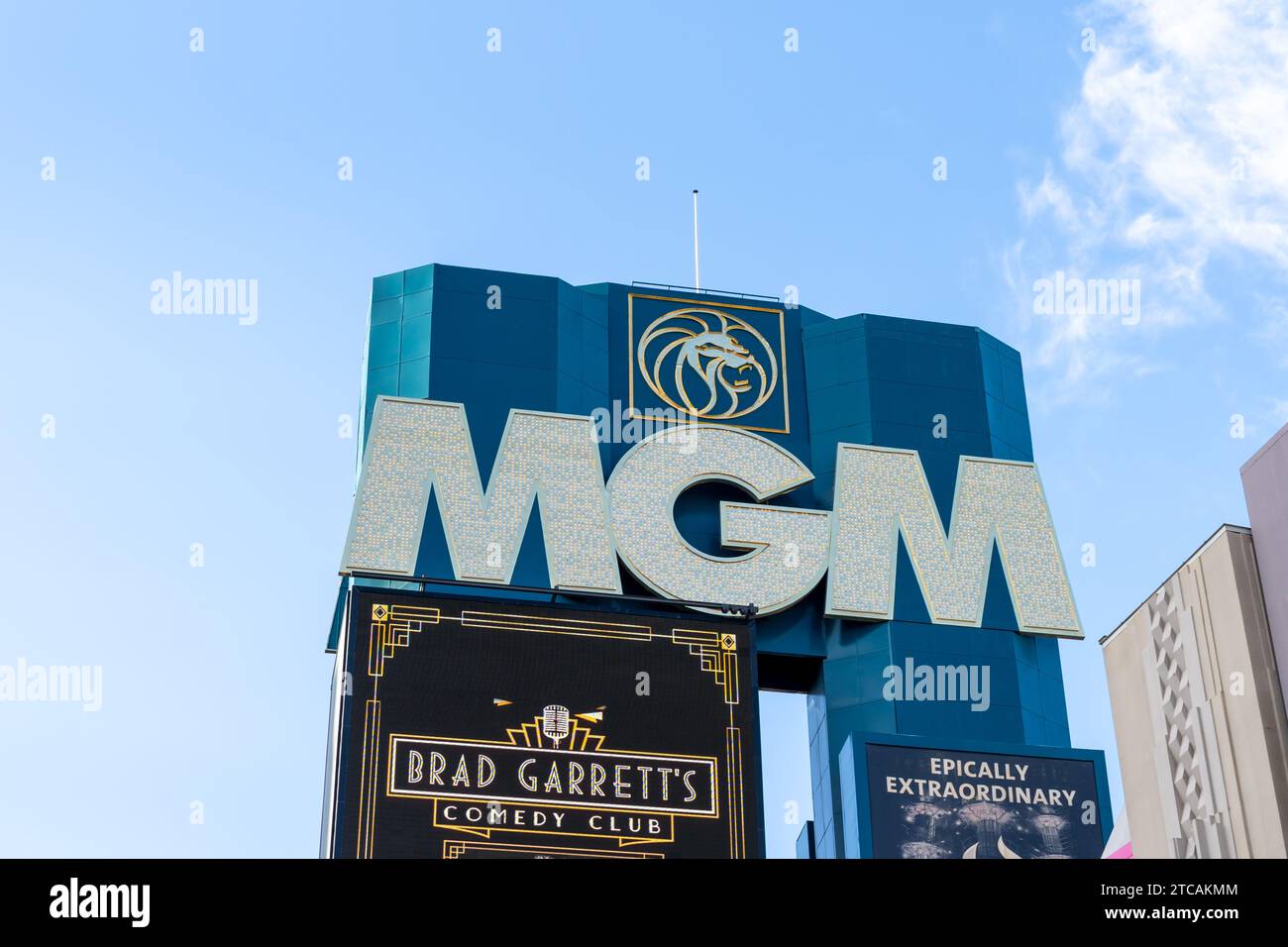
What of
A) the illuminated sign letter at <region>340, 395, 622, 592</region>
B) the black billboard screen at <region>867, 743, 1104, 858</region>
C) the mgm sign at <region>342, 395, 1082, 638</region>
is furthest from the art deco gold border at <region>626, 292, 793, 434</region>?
the black billboard screen at <region>867, 743, 1104, 858</region>

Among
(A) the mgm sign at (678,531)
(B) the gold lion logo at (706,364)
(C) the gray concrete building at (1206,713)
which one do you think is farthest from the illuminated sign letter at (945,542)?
(C) the gray concrete building at (1206,713)

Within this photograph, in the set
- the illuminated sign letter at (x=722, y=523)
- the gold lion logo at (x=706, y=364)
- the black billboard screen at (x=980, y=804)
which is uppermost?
the gold lion logo at (x=706, y=364)

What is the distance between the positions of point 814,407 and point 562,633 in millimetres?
10164

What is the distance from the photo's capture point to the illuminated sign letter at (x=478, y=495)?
33406mm

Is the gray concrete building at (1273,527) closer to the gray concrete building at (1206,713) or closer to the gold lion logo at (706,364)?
the gray concrete building at (1206,713)

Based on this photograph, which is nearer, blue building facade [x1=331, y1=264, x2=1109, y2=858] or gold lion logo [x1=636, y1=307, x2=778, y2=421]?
blue building facade [x1=331, y1=264, x2=1109, y2=858]

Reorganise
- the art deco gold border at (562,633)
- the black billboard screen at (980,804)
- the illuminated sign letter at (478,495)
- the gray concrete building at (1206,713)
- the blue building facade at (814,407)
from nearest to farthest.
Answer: the gray concrete building at (1206,713) < the art deco gold border at (562,633) < the black billboard screen at (980,804) < the illuminated sign letter at (478,495) < the blue building facade at (814,407)

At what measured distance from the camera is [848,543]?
35.3 metres

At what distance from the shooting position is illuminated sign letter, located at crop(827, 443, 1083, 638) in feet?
115

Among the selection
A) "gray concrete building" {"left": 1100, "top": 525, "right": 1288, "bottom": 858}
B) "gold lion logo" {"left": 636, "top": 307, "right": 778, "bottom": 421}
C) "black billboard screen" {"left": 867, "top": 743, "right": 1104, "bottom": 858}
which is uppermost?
"gold lion logo" {"left": 636, "top": 307, "right": 778, "bottom": 421}

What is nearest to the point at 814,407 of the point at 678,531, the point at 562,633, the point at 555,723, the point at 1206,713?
the point at 678,531

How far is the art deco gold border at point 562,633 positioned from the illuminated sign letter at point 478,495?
13.9 feet

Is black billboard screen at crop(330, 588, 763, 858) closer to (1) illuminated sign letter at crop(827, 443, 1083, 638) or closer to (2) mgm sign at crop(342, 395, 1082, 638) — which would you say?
(2) mgm sign at crop(342, 395, 1082, 638)

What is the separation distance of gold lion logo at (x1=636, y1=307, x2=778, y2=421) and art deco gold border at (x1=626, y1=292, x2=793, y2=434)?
0.16m
